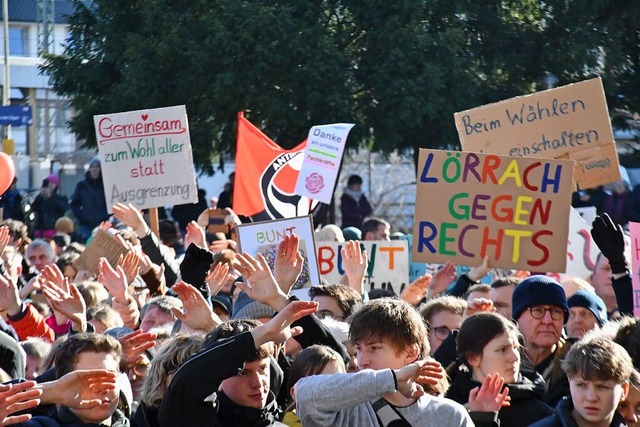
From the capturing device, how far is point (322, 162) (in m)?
11.5

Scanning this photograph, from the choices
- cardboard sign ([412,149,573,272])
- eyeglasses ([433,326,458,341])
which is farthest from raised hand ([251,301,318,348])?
cardboard sign ([412,149,573,272])

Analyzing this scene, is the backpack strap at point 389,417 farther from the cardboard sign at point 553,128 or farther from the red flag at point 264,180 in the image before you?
the red flag at point 264,180

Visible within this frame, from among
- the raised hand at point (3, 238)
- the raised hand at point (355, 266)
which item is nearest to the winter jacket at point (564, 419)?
the raised hand at point (355, 266)

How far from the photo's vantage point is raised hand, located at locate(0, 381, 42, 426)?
152 inches

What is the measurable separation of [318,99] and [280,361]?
15.4 m

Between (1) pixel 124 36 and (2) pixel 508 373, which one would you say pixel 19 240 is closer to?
(2) pixel 508 373

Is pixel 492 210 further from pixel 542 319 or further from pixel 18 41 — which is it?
pixel 18 41

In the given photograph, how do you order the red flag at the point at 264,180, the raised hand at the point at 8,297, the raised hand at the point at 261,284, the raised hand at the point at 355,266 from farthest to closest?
the red flag at the point at 264,180, the raised hand at the point at 355,266, the raised hand at the point at 8,297, the raised hand at the point at 261,284

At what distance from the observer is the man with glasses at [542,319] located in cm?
616

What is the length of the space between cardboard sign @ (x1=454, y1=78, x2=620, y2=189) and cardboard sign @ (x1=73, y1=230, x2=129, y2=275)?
8.39 ft

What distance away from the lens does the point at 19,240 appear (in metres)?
11.8

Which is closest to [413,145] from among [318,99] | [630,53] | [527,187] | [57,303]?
[318,99]

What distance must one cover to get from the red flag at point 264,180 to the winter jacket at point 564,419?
6.65m

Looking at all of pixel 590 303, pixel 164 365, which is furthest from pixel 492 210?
pixel 164 365
